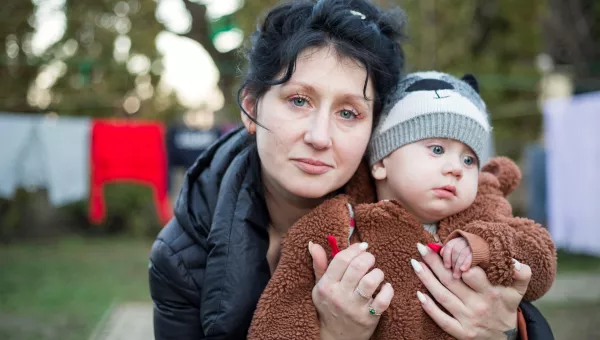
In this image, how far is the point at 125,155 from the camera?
6168 millimetres

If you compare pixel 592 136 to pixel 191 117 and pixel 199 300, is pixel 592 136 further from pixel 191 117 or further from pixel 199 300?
pixel 191 117

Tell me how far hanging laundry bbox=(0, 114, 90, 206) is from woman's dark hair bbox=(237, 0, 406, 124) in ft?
15.5

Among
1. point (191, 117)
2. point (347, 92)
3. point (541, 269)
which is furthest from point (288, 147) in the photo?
point (191, 117)

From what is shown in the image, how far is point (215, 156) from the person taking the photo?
2.04m

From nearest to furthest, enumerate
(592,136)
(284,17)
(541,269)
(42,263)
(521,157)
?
1. (541,269)
2. (284,17)
3. (592,136)
4. (42,263)
5. (521,157)

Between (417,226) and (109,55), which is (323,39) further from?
(109,55)

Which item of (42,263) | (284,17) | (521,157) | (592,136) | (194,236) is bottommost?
(42,263)

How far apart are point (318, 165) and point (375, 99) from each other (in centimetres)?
31

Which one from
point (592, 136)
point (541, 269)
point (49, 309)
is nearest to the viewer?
point (541, 269)

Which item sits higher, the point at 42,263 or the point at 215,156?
the point at 215,156

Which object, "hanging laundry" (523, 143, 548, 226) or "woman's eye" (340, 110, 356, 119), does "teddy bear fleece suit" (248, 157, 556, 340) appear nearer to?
"woman's eye" (340, 110, 356, 119)

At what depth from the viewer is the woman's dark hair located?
5.49ft

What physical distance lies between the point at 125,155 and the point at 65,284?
154 cm

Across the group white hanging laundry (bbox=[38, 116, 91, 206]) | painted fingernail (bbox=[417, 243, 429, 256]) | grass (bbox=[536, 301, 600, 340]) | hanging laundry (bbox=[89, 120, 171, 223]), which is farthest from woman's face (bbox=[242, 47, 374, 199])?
white hanging laundry (bbox=[38, 116, 91, 206])
